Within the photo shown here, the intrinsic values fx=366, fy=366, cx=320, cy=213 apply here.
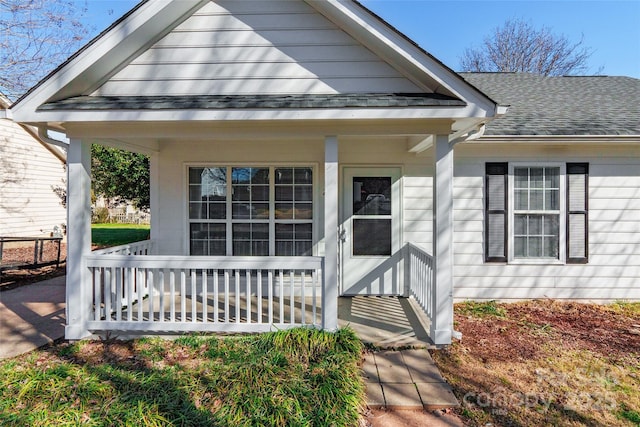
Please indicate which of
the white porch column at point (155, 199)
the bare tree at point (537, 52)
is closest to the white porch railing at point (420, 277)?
the white porch column at point (155, 199)

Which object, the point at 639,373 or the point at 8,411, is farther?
the point at 639,373

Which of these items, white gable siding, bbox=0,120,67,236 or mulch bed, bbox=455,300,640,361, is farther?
white gable siding, bbox=0,120,67,236

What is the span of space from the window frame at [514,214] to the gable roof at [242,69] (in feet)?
7.54

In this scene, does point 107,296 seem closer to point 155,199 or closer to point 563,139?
point 155,199

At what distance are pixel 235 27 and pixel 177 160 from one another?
2634 millimetres

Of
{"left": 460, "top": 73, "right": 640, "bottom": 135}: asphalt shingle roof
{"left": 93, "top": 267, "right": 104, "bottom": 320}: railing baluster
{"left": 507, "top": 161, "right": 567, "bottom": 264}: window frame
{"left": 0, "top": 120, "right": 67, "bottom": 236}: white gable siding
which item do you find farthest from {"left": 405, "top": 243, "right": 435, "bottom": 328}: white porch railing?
{"left": 0, "top": 120, "right": 67, "bottom": 236}: white gable siding

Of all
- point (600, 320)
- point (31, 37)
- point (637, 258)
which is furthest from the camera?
point (31, 37)

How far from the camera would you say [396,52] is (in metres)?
4.21

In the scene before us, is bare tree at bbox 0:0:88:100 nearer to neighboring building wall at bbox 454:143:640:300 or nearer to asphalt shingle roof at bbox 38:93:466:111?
asphalt shingle roof at bbox 38:93:466:111

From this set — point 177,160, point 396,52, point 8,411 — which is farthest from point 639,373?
point 177,160

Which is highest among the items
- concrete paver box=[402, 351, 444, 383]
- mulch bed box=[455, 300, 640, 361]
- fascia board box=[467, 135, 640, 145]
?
fascia board box=[467, 135, 640, 145]

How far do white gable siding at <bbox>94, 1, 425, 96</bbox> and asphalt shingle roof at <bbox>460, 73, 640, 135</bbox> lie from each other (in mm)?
2735

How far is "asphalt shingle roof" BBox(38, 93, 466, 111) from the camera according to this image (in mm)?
4039

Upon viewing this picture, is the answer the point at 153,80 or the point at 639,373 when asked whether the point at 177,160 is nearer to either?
the point at 153,80
